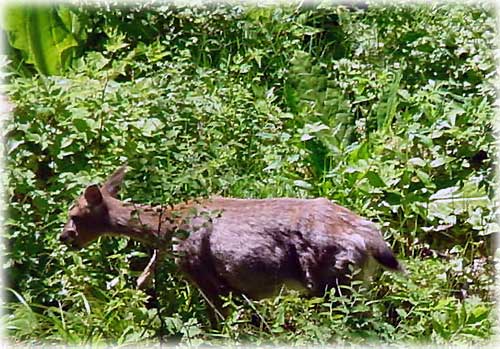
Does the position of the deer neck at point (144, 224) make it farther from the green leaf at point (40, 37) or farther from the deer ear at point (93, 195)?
the green leaf at point (40, 37)

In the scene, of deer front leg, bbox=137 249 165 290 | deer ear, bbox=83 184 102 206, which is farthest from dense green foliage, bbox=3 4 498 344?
deer ear, bbox=83 184 102 206

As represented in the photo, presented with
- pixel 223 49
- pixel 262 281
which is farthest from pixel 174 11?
pixel 262 281

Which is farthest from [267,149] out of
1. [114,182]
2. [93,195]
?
[93,195]

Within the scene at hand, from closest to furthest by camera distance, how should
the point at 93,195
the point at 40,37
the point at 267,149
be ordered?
the point at 93,195
the point at 267,149
the point at 40,37

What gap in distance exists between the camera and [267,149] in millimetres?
6426

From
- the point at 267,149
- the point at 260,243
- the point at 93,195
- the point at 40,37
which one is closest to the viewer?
the point at 260,243

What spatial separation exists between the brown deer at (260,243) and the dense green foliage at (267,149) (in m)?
0.10

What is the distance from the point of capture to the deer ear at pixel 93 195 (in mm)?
5754

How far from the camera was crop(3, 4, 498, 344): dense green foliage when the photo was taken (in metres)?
5.21

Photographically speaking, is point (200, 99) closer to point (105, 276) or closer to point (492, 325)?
point (105, 276)

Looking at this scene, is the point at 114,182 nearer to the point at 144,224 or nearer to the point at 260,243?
the point at 144,224

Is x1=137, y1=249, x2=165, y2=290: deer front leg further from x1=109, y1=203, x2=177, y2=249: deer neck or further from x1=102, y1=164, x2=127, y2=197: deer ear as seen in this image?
x1=102, y1=164, x2=127, y2=197: deer ear

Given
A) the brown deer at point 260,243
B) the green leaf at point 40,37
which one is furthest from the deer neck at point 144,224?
Answer: the green leaf at point 40,37

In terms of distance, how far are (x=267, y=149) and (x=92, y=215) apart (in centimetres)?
109
